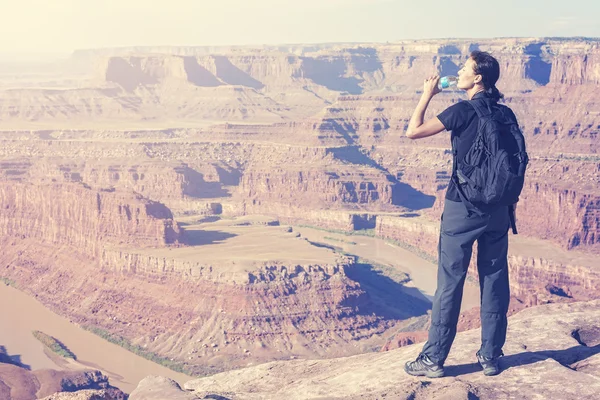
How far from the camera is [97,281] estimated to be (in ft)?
232

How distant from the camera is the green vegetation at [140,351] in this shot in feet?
185

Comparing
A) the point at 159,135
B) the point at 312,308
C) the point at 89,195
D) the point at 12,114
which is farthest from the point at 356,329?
the point at 12,114

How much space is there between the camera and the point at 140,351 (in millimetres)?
59500

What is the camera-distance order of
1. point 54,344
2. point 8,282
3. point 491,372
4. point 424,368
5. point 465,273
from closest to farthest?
point 491,372
point 465,273
point 424,368
point 54,344
point 8,282

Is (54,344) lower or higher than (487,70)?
lower

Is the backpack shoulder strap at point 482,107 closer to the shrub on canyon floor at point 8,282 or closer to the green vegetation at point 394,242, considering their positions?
the shrub on canyon floor at point 8,282

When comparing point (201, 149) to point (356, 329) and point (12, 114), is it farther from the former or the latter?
point (356, 329)

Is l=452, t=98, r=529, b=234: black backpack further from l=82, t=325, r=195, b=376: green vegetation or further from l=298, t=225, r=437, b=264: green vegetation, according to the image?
l=298, t=225, r=437, b=264: green vegetation

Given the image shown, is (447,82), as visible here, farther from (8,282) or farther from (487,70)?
(8,282)

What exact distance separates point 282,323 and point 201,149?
80.8 meters

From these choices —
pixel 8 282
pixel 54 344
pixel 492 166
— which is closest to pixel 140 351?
pixel 54 344

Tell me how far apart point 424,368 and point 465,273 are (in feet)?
5.14

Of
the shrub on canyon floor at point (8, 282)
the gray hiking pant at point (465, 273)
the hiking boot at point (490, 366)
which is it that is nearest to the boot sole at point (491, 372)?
the hiking boot at point (490, 366)

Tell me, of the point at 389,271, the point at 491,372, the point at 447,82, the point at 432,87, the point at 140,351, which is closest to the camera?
the point at 447,82
